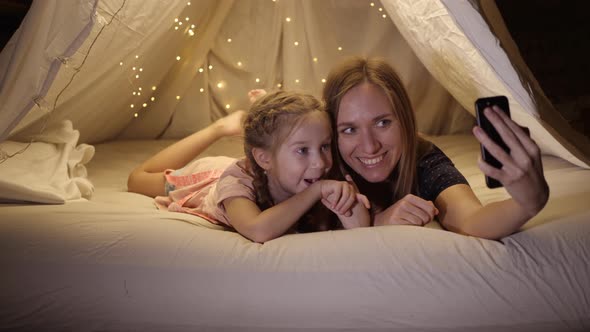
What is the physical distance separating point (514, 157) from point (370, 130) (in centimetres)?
58

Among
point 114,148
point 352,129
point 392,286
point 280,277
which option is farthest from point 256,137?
point 114,148

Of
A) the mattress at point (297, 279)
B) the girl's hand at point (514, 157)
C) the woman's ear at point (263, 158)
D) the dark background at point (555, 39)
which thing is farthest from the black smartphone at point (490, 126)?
the dark background at point (555, 39)

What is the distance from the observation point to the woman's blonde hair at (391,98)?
1814mm

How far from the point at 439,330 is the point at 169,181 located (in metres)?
1.22

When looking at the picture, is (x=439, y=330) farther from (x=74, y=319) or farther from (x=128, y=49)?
(x=128, y=49)

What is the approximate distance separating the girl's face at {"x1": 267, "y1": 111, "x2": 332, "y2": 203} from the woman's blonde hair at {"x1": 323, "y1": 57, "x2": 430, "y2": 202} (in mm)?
114

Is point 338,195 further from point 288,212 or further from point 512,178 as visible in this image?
point 512,178

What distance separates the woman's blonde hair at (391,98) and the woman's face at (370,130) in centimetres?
1

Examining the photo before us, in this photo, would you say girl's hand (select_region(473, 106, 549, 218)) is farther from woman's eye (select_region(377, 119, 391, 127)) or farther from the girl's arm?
woman's eye (select_region(377, 119, 391, 127))

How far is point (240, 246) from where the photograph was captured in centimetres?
150

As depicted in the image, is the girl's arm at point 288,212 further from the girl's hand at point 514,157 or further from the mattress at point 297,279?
the girl's hand at point 514,157

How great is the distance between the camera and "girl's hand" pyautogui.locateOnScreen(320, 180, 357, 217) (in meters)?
1.58

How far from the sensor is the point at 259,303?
4.54 ft

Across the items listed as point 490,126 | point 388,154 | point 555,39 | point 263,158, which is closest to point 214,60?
point 263,158
